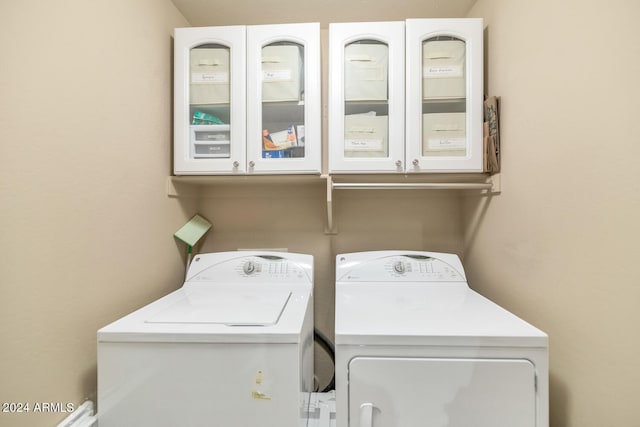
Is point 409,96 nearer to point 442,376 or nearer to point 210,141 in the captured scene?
point 210,141

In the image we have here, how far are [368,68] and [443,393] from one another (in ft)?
4.75

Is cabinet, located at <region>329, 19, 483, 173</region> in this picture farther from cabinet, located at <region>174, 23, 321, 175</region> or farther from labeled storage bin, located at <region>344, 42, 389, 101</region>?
cabinet, located at <region>174, 23, 321, 175</region>

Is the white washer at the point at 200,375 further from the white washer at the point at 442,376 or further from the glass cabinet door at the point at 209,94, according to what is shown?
the glass cabinet door at the point at 209,94

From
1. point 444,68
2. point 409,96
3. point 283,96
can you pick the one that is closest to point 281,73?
point 283,96

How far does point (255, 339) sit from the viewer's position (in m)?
0.85

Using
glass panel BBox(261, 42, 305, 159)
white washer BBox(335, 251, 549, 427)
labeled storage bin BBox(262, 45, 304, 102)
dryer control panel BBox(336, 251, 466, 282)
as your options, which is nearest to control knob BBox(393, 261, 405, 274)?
dryer control panel BBox(336, 251, 466, 282)

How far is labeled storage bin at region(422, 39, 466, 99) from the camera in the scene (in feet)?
4.52

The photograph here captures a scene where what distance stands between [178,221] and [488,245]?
177 centimetres

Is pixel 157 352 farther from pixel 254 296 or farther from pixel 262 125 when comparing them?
pixel 262 125

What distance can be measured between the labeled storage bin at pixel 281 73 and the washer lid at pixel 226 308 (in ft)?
3.34

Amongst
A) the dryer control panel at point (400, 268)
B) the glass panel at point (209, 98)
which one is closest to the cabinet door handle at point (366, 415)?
the dryer control panel at point (400, 268)

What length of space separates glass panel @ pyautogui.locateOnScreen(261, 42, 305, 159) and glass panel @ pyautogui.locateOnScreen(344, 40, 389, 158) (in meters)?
0.25

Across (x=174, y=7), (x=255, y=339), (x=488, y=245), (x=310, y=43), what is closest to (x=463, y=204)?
(x=488, y=245)

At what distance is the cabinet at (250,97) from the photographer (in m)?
1.41
